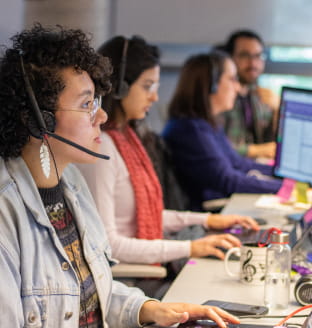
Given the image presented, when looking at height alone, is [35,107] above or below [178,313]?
above

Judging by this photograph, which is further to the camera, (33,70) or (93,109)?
(93,109)

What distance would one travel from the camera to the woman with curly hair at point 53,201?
4.31ft

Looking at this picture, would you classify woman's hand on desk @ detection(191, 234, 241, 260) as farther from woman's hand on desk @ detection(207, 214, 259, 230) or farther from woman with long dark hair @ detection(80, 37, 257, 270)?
woman's hand on desk @ detection(207, 214, 259, 230)

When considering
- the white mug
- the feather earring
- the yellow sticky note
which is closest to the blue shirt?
the yellow sticky note

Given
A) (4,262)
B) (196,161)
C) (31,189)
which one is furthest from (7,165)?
(196,161)

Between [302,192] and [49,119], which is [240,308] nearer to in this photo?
[49,119]

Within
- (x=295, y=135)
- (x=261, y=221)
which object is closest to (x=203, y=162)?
(x=295, y=135)

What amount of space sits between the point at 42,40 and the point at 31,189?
1.10ft

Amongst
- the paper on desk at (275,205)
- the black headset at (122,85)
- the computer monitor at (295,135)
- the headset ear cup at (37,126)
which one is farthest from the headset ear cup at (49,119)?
the paper on desk at (275,205)

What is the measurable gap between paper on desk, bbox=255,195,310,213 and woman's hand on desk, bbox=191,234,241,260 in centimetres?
67

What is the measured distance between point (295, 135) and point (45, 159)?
1365mm

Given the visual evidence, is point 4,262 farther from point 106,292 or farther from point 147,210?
point 147,210

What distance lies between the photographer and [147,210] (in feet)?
6.98

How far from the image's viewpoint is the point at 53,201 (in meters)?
1.48
